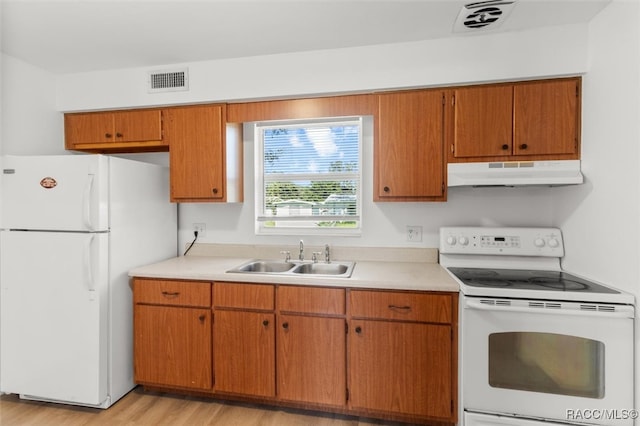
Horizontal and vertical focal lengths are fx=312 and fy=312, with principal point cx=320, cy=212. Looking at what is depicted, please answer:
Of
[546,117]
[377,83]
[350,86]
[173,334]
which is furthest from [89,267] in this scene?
[546,117]

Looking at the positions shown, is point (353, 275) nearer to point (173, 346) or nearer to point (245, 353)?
point (245, 353)

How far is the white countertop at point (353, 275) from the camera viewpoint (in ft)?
5.87

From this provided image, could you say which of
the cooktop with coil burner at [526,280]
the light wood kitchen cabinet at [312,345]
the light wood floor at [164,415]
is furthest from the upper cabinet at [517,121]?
the light wood floor at [164,415]

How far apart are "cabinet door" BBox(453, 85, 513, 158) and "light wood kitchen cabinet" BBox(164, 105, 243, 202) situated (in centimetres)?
165

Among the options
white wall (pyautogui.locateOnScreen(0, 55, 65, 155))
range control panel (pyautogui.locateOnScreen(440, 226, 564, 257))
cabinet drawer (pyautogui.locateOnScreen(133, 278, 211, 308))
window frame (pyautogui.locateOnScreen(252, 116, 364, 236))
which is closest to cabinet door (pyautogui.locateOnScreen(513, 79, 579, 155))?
range control panel (pyautogui.locateOnScreen(440, 226, 564, 257))

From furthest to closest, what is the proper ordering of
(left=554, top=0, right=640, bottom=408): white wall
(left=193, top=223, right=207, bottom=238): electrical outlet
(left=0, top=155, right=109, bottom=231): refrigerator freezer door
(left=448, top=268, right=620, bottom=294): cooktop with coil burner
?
(left=193, top=223, right=207, bottom=238): electrical outlet
(left=0, top=155, right=109, bottom=231): refrigerator freezer door
(left=448, top=268, right=620, bottom=294): cooktop with coil burner
(left=554, top=0, right=640, bottom=408): white wall

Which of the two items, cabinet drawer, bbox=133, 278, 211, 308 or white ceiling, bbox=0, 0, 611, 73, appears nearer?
white ceiling, bbox=0, 0, 611, 73

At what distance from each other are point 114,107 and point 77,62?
38 cm

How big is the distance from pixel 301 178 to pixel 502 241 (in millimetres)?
1583

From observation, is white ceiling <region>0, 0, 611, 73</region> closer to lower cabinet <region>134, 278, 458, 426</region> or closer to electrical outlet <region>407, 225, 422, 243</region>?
electrical outlet <region>407, 225, 422, 243</region>

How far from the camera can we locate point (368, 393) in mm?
1826

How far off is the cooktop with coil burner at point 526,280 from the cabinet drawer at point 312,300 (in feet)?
2.40

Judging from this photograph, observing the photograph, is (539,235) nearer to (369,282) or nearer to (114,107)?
(369,282)

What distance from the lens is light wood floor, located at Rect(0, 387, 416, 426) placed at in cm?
190
